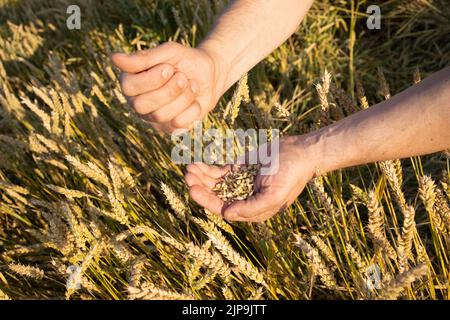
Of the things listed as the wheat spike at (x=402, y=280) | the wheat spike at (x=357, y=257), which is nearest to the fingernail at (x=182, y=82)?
the wheat spike at (x=357, y=257)

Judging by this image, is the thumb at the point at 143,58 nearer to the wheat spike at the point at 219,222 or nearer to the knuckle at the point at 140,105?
the knuckle at the point at 140,105

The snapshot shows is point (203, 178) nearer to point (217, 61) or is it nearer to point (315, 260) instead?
point (217, 61)

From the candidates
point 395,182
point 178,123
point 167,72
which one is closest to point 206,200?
point 178,123

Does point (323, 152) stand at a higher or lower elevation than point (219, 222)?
higher

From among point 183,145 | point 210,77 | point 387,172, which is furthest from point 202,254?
point 183,145

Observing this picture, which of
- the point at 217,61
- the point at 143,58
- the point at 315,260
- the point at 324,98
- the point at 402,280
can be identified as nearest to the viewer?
the point at 402,280

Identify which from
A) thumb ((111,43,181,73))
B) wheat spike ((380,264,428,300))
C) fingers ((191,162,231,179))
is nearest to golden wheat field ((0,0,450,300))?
wheat spike ((380,264,428,300))

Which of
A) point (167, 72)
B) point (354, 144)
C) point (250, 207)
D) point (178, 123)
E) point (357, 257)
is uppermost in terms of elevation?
point (167, 72)
